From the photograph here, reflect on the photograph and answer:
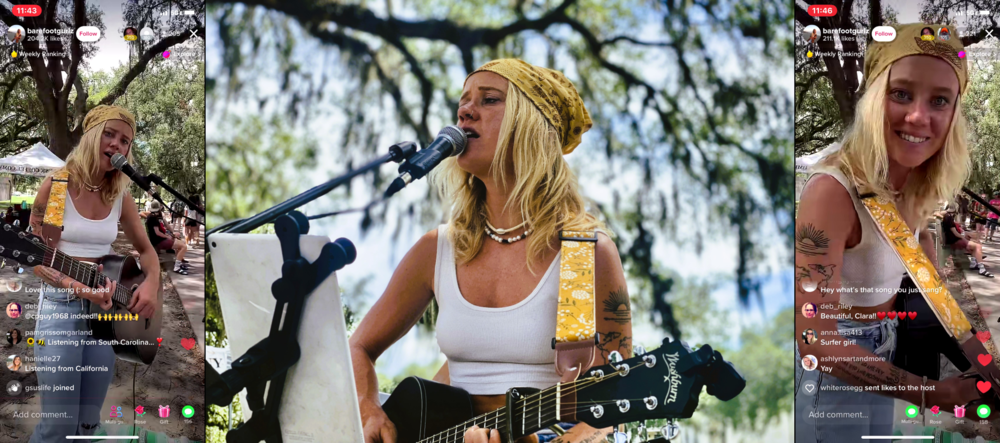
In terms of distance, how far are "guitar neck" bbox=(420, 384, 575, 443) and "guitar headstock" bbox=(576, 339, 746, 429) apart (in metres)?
0.26

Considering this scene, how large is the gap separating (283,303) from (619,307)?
152 cm


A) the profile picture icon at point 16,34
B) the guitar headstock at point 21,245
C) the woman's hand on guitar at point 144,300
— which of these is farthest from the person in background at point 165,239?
the profile picture icon at point 16,34

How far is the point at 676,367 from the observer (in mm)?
2895

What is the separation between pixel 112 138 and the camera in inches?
149

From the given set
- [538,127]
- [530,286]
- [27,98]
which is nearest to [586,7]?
[538,127]

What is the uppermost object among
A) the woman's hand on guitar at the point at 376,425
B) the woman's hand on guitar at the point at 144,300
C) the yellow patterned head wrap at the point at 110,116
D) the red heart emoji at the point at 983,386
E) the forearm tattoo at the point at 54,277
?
the yellow patterned head wrap at the point at 110,116

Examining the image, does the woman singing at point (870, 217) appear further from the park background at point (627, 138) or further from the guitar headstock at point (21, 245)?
the guitar headstock at point (21, 245)

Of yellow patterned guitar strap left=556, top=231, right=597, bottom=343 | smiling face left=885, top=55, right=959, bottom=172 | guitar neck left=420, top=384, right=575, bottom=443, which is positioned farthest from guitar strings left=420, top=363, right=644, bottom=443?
smiling face left=885, top=55, right=959, bottom=172

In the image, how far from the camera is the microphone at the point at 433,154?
3.33 metres

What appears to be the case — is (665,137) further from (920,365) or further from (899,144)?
(920,365)

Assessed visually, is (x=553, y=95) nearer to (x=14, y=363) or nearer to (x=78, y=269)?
(x=78, y=269)

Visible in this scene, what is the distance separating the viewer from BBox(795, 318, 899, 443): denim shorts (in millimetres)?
3568

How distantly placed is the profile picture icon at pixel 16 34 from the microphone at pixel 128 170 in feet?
2.43

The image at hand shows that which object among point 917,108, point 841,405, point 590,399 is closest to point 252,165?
point 590,399
